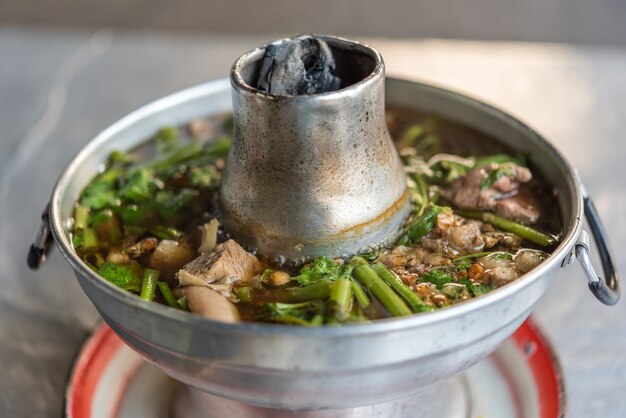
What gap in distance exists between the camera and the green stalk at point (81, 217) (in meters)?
2.06

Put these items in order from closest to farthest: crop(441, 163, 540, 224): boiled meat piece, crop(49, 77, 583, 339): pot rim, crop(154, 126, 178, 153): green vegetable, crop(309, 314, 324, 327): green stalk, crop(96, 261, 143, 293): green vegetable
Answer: crop(49, 77, 583, 339): pot rim < crop(309, 314, 324, 327): green stalk < crop(96, 261, 143, 293): green vegetable < crop(441, 163, 540, 224): boiled meat piece < crop(154, 126, 178, 153): green vegetable

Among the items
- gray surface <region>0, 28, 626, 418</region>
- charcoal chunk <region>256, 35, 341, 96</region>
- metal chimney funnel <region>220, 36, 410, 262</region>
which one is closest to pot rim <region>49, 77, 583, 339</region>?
metal chimney funnel <region>220, 36, 410, 262</region>

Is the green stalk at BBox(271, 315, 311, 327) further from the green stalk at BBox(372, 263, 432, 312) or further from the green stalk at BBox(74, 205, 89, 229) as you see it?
the green stalk at BBox(74, 205, 89, 229)

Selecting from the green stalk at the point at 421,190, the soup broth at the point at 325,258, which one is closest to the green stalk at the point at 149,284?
the soup broth at the point at 325,258

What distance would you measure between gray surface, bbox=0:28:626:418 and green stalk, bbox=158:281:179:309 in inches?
34.1

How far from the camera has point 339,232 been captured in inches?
73.7

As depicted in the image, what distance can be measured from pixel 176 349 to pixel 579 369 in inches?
63.2

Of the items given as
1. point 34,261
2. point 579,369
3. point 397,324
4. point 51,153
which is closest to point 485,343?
point 397,324

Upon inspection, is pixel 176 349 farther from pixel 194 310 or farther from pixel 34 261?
pixel 34 261

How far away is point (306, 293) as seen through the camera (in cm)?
170

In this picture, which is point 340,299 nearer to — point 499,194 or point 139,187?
point 499,194

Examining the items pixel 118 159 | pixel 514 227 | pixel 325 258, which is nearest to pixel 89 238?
pixel 118 159

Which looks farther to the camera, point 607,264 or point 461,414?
point 461,414

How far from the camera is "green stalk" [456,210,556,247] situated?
192 cm
